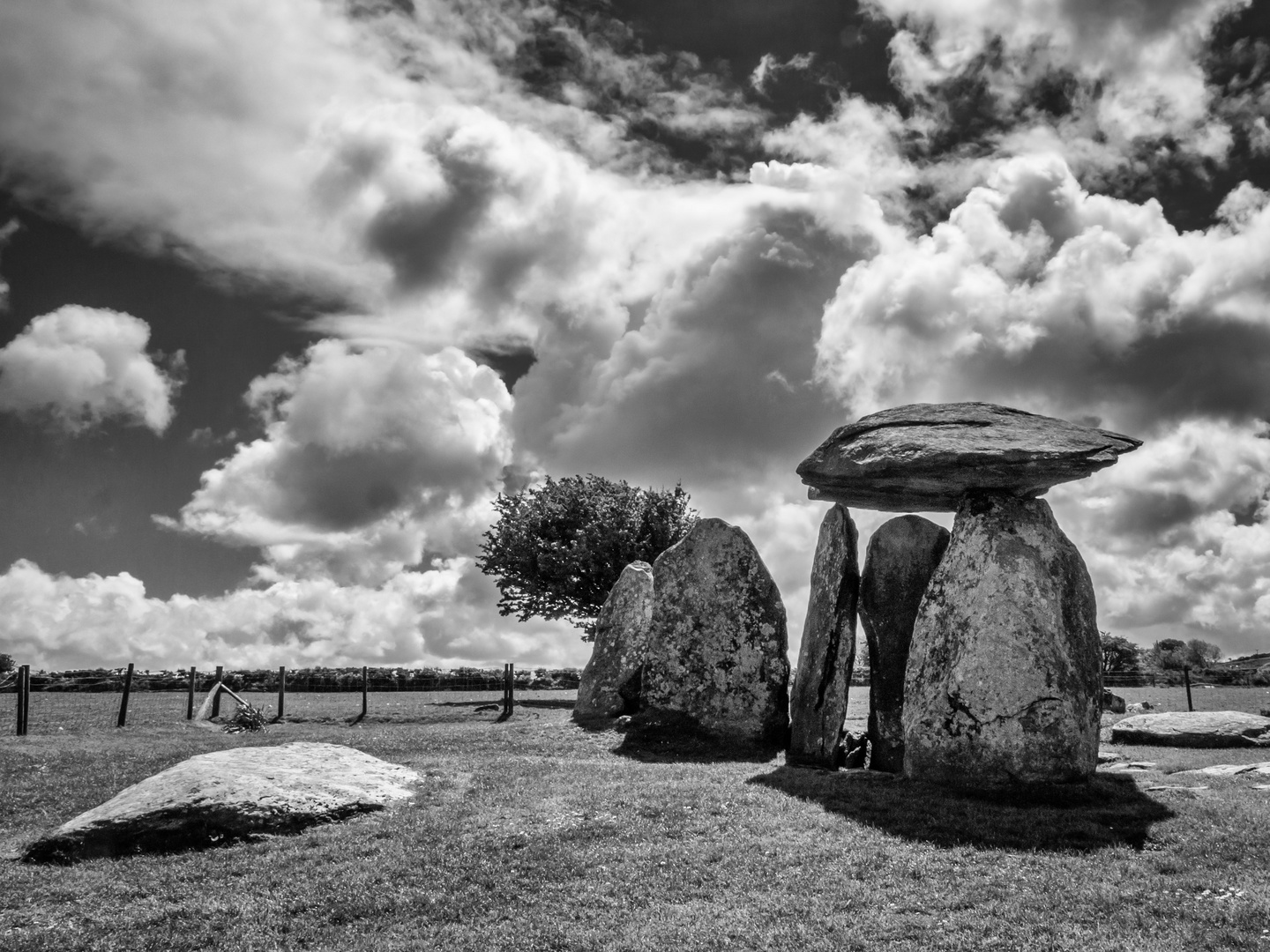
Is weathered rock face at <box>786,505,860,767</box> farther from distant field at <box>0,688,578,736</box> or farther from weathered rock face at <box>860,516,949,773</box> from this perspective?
distant field at <box>0,688,578,736</box>

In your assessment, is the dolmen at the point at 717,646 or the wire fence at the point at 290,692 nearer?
the dolmen at the point at 717,646

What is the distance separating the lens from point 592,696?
97.6ft

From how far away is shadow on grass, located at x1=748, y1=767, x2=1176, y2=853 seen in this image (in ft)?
43.9

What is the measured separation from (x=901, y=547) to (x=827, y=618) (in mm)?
2349

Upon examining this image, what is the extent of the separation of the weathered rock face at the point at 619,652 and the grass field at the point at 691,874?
1169 centimetres

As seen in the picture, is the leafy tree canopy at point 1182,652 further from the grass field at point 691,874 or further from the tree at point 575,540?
the grass field at point 691,874

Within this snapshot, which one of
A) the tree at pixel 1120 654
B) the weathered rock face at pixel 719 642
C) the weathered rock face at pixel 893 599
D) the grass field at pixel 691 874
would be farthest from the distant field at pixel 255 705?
the tree at pixel 1120 654

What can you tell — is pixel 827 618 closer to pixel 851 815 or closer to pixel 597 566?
pixel 851 815

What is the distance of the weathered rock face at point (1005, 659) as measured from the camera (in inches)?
650

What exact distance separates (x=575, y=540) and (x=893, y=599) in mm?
27099

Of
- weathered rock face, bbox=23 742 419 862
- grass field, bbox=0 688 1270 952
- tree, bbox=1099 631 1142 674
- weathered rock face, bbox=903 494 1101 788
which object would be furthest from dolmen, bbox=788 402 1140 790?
tree, bbox=1099 631 1142 674

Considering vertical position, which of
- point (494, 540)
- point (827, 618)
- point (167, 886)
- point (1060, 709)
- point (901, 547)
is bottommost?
point (167, 886)

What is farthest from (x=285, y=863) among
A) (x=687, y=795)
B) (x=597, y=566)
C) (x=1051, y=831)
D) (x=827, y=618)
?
(x=597, y=566)

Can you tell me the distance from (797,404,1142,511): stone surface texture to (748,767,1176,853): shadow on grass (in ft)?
18.5
